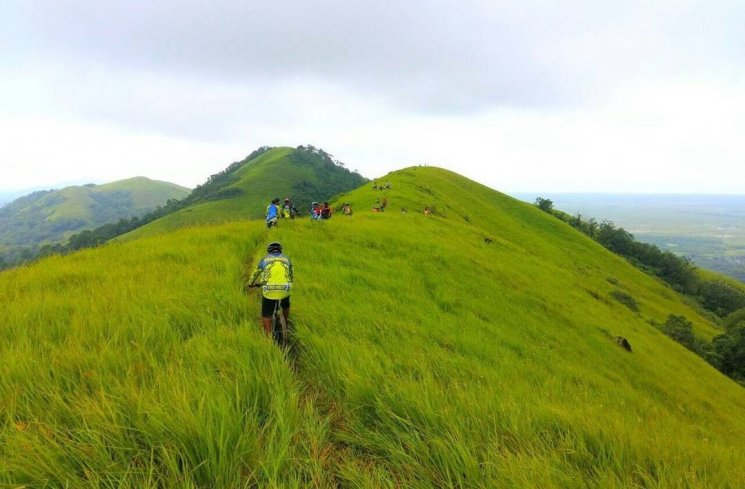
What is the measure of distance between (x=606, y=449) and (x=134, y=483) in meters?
3.75

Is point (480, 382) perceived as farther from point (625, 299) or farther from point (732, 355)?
point (732, 355)

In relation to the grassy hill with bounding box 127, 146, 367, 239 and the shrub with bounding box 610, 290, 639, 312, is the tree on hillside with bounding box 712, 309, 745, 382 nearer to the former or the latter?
the shrub with bounding box 610, 290, 639, 312

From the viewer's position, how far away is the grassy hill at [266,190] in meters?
116

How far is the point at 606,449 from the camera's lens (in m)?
3.15

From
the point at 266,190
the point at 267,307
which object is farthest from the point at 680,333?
the point at 266,190

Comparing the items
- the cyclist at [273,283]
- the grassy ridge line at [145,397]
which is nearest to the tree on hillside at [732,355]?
the cyclist at [273,283]

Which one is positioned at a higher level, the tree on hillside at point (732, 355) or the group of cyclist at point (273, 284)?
the group of cyclist at point (273, 284)

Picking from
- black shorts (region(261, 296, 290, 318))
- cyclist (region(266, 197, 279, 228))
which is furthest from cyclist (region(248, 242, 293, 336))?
cyclist (region(266, 197, 279, 228))

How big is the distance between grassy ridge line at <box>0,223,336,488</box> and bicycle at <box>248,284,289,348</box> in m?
0.40

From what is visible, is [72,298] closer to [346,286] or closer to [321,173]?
[346,286]

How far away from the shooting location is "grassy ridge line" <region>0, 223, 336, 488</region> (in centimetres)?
241

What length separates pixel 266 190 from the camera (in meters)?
145

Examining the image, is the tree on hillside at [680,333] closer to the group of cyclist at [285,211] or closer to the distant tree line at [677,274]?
the distant tree line at [677,274]

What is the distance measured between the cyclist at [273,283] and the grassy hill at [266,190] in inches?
3695
